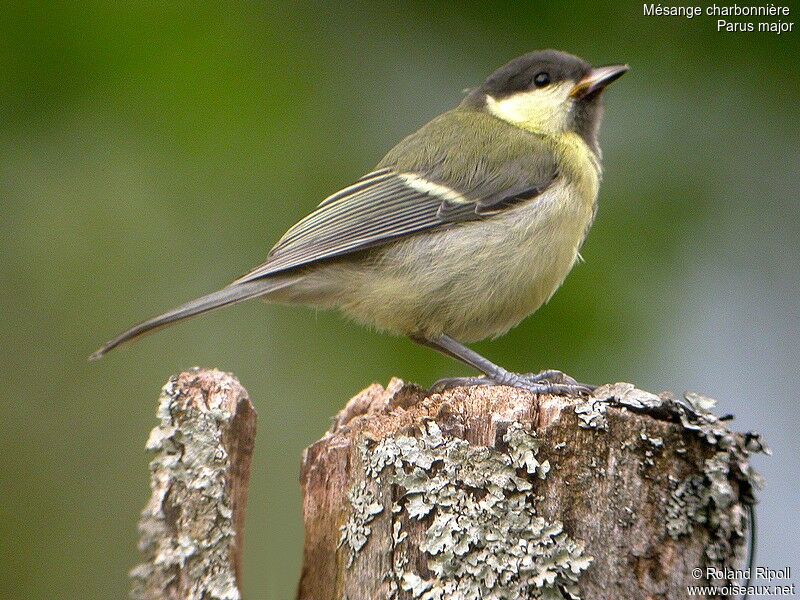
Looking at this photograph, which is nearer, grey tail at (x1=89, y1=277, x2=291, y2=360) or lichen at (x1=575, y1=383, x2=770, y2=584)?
lichen at (x1=575, y1=383, x2=770, y2=584)

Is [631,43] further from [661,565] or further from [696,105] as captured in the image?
[661,565]

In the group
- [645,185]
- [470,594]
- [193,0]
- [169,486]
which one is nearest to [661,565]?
[470,594]

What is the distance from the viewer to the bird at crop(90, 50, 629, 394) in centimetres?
313

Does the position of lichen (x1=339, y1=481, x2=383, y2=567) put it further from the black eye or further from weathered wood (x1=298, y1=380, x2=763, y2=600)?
the black eye

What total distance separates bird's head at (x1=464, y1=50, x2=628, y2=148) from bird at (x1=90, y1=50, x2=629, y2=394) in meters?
0.03

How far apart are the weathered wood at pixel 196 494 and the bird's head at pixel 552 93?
1.86 m

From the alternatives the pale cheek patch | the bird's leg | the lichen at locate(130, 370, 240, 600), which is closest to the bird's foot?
the bird's leg

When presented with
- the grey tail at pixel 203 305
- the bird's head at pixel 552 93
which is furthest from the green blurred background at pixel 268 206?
the grey tail at pixel 203 305

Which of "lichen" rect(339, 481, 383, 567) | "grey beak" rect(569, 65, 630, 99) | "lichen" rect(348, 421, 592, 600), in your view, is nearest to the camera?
"lichen" rect(348, 421, 592, 600)

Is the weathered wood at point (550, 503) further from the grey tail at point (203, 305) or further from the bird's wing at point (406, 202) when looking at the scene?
the bird's wing at point (406, 202)

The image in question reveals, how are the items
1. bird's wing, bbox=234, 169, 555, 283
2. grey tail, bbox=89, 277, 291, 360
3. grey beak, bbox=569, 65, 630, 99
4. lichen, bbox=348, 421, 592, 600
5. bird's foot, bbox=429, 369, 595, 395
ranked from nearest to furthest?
lichen, bbox=348, 421, 592, 600 < bird's foot, bbox=429, 369, 595, 395 < grey tail, bbox=89, 277, 291, 360 < bird's wing, bbox=234, 169, 555, 283 < grey beak, bbox=569, 65, 630, 99

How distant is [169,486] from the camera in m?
2.14

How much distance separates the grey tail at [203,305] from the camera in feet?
8.88

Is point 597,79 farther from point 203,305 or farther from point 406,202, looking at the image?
point 203,305
